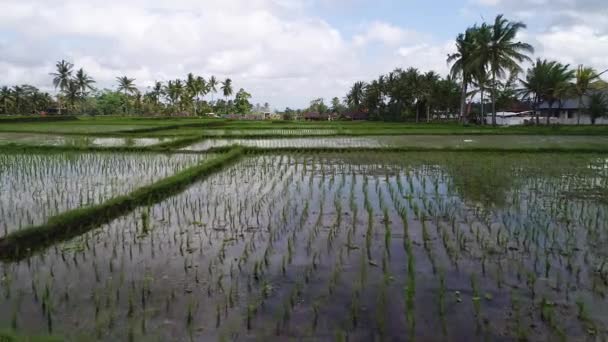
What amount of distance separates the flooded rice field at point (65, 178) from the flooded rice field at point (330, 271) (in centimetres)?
105

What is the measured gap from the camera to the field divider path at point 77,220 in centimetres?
412

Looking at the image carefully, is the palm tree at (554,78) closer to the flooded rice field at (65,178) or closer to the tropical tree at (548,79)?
the tropical tree at (548,79)

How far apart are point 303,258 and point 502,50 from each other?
2760 cm

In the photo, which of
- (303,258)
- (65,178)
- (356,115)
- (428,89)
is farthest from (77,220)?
(356,115)

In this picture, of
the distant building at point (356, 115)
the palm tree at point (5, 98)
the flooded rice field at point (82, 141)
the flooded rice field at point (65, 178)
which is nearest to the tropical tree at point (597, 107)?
the distant building at point (356, 115)

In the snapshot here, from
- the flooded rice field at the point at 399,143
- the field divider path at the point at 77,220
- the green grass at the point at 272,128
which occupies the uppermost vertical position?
the green grass at the point at 272,128

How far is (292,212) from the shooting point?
5.75 metres

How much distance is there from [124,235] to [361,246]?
252 centimetres

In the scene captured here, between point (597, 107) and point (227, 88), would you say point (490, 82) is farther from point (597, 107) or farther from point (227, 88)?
point (227, 88)

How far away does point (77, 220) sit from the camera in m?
4.92

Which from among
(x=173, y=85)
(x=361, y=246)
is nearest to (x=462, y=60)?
(x=361, y=246)

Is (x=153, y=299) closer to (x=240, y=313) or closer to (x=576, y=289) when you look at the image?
(x=240, y=313)

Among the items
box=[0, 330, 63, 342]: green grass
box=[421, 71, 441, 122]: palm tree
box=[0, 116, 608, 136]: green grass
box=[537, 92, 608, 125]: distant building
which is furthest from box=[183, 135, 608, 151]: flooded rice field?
box=[421, 71, 441, 122]: palm tree

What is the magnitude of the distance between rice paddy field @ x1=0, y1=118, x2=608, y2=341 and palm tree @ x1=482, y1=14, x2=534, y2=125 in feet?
69.4
